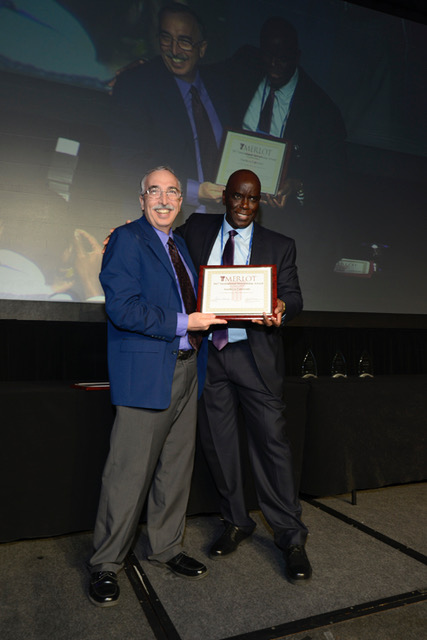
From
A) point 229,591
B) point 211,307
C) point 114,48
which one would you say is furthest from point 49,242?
point 229,591

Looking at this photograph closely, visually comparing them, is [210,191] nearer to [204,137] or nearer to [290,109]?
[204,137]

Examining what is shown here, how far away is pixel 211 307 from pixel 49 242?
167 cm

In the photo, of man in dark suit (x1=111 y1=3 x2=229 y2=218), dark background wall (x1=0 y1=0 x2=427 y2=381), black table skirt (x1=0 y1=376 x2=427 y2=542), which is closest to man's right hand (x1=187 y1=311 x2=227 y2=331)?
black table skirt (x1=0 y1=376 x2=427 y2=542)

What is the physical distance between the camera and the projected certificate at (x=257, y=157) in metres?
3.63

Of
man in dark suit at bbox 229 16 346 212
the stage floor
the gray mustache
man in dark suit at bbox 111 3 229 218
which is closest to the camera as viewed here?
the stage floor

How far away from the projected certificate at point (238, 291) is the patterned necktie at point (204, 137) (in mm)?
1823

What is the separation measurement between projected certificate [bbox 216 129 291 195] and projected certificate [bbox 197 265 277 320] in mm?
1817

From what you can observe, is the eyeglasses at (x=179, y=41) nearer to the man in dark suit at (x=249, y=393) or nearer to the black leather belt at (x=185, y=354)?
the man in dark suit at (x=249, y=393)

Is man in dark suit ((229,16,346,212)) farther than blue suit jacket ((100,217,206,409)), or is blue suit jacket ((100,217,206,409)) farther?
man in dark suit ((229,16,346,212))

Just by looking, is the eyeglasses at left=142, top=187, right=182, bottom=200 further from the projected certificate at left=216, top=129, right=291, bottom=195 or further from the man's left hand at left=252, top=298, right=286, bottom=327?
the projected certificate at left=216, top=129, right=291, bottom=195

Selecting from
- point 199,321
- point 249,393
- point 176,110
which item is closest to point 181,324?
point 199,321

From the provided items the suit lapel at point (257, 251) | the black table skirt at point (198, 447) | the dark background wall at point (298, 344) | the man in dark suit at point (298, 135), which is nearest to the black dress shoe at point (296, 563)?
the black table skirt at point (198, 447)

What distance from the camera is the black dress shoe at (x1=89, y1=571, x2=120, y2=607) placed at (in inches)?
67.1

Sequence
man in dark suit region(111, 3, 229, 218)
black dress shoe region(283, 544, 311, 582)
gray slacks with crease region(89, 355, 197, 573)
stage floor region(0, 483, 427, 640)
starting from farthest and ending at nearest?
man in dark suit region(111, 3, 229, 218) < black dress shoe region(283, 544, 311, 582) < gray slacks with crease region(89, 355, 197, 573) < stage floor region(0, 483, 427, 640)
